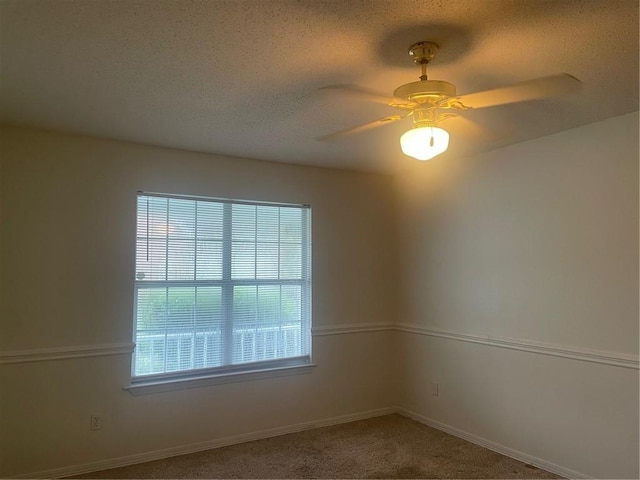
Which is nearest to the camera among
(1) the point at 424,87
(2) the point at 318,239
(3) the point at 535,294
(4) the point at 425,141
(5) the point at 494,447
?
(1) the point at 424,87

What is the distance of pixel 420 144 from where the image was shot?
6.73ft

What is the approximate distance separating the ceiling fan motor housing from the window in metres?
2.24

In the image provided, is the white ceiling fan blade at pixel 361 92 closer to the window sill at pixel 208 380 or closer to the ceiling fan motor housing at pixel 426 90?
the ceiling fan motor housing at pixel 426 90

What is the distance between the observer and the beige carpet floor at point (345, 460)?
3.15m

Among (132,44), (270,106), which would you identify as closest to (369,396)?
(270,106)

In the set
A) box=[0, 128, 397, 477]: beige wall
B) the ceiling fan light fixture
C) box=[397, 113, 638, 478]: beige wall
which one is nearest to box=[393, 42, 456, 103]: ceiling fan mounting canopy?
the ceiling fan light fixture

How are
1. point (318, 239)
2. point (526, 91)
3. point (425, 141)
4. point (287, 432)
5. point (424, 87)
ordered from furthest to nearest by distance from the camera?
1. point (318, 239)
2. point (287, 432)
3. point (526, 91)
4. point (425, 141)
5. point (424, 87)

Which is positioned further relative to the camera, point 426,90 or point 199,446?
point 199,446

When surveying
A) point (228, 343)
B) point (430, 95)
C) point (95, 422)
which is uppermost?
point (430, 95)

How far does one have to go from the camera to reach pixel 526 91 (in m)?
2.39

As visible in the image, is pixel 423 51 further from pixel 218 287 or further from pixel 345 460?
pixel 345 460

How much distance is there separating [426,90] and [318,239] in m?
2.46

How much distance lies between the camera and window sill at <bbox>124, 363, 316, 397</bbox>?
3.40 meters

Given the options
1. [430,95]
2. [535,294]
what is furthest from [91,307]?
[535,294]
